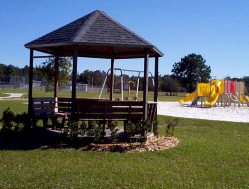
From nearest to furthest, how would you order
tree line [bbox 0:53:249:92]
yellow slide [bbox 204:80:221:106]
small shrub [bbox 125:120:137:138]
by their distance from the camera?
small shrub [bbox 125:120:137:138], yellow slide [bbox 204:80:221:106], tree line [bbox 0:53:249:92]

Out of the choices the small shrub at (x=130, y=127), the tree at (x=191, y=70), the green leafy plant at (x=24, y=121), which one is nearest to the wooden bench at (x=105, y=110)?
the small shrub at (x=130, y=127)

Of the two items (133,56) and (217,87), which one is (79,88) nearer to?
Result: (217,87)

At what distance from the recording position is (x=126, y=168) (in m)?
5.67

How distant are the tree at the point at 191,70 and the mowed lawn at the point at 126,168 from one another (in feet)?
252

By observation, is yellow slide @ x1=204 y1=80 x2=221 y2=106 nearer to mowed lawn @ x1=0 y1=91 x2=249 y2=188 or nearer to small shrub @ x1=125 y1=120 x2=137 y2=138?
mowed lawn @ x1=0 y1=91 x2=249 y2=188

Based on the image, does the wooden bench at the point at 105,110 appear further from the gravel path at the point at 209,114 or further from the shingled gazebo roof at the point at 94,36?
the gravel path at the point at 209,114

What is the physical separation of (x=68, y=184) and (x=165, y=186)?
5.28 feet

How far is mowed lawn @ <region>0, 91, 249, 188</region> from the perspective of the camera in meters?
A: 4.85

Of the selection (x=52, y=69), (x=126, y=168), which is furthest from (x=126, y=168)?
(x=52, y=69)

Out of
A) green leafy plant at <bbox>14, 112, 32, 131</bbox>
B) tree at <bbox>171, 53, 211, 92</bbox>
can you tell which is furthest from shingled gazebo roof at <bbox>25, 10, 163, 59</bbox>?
tree at <bbox>171, 53, 211, 92</bbox>

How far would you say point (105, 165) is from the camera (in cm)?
583

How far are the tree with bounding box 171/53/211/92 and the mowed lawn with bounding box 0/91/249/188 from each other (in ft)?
252

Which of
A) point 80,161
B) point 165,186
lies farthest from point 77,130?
point 165,186

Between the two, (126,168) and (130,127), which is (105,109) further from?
(126,168)
